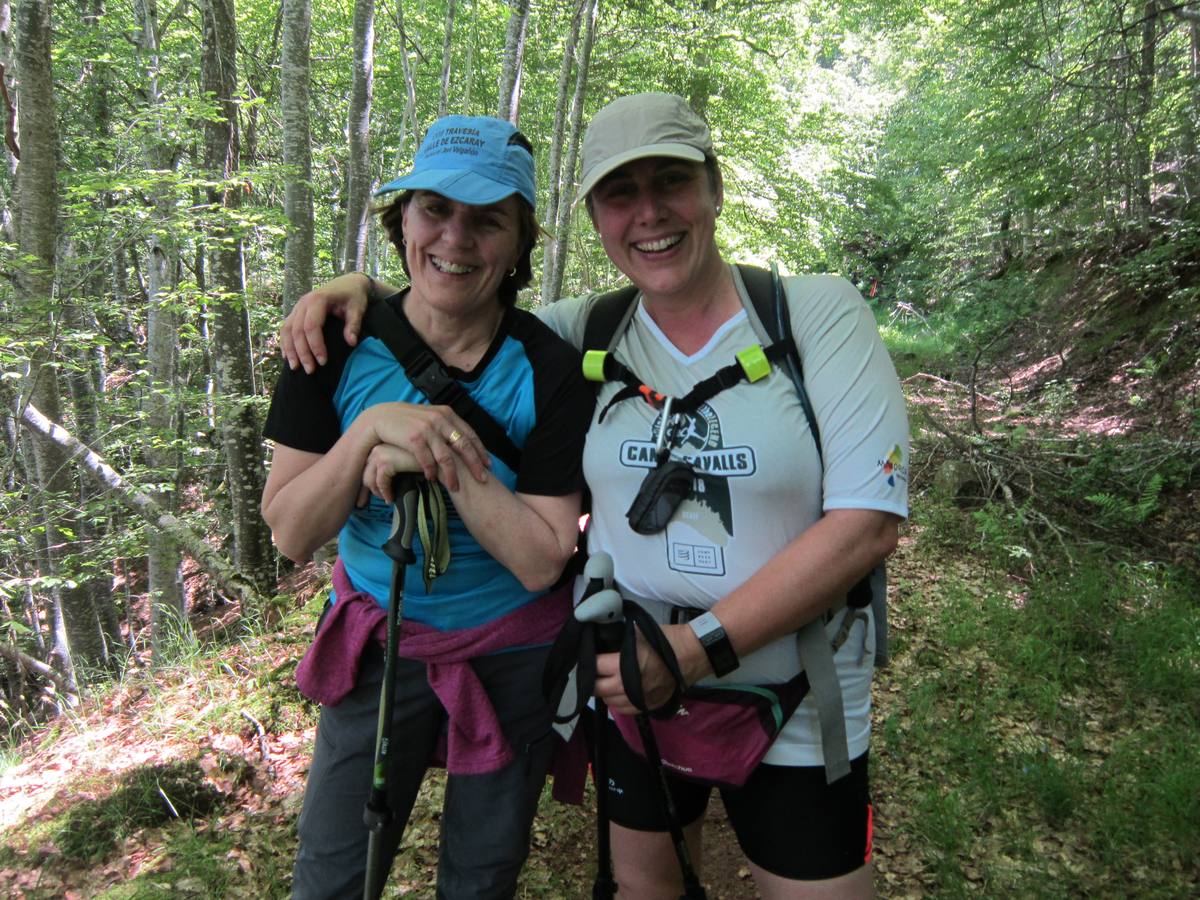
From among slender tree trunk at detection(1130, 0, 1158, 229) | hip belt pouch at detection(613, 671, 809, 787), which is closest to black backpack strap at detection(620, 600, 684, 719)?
hip belt pouch at detection(613, 671, 809, 787)

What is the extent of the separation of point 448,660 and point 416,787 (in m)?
0.43

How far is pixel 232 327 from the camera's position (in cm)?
679

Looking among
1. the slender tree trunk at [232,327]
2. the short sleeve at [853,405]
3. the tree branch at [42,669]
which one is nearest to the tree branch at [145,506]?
the slender tree trunk at [232,327]

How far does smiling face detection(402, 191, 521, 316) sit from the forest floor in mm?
2655

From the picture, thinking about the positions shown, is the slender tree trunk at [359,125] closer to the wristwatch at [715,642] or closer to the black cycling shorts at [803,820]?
the wristwatch at [715,642]

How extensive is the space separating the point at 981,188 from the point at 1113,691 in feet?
31.9

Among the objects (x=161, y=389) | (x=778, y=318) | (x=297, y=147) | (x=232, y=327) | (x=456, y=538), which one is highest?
(x=297, y=147)

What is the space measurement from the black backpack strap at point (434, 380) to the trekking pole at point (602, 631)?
38 centimetres

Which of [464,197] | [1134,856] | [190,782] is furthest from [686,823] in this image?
[190,782]

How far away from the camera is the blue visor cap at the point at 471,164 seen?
1.69 metres

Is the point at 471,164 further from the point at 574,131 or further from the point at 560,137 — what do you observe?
the point at 560,137

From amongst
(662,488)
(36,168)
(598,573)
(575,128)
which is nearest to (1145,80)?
(575,128)

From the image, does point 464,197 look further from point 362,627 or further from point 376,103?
point 376,103

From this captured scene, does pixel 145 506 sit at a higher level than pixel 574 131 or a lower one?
lower
